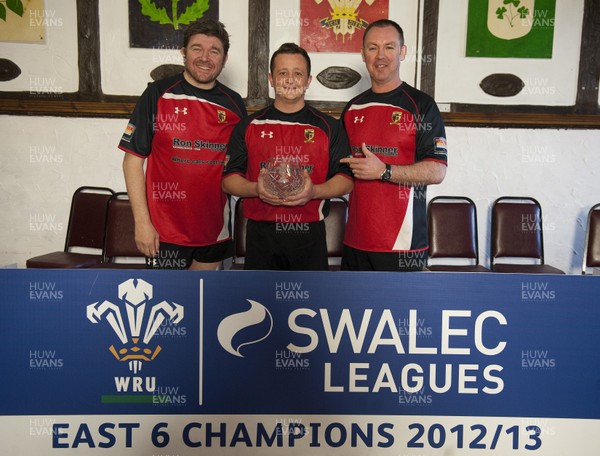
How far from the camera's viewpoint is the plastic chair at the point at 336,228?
3928mm

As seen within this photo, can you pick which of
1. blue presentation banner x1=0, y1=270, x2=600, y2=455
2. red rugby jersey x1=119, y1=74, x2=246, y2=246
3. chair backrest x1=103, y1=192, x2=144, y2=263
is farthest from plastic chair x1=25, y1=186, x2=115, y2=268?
blue presentation banner x1=0, y1=270, x2=600, y2=455

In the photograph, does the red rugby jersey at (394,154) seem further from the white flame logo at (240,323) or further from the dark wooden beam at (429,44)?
the dark wooden beam at (429,44)

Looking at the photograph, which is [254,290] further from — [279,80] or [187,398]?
[279,80]

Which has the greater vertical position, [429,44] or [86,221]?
[429,44]

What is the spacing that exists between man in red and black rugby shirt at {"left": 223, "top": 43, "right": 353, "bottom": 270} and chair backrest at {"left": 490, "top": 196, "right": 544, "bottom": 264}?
7.00 feet

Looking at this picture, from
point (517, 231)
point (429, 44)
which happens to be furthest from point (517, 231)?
point (429, 44)

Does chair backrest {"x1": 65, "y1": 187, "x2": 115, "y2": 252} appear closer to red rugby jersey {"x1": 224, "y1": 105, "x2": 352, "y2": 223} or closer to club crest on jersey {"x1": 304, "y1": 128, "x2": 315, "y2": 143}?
red rugby jersey {"x1": 224, "y1": 105, "x2": 352, "y2": 223}

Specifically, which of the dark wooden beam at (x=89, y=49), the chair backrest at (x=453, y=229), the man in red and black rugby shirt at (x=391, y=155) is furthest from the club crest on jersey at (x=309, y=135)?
the dark wooden beam at (x=89, y=49)

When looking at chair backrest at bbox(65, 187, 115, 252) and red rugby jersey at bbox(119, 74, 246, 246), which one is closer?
red rugby jersey at bbox(119, 74, 246, 246)

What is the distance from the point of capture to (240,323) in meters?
1.53

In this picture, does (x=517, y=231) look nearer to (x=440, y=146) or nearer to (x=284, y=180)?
(x=440, y=146)

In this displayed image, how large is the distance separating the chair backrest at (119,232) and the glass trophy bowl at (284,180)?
6.74ft

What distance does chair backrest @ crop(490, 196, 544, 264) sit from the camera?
4.16 m

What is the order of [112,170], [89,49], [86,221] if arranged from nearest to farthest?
[86,221] < [89,49] < [112,170]
